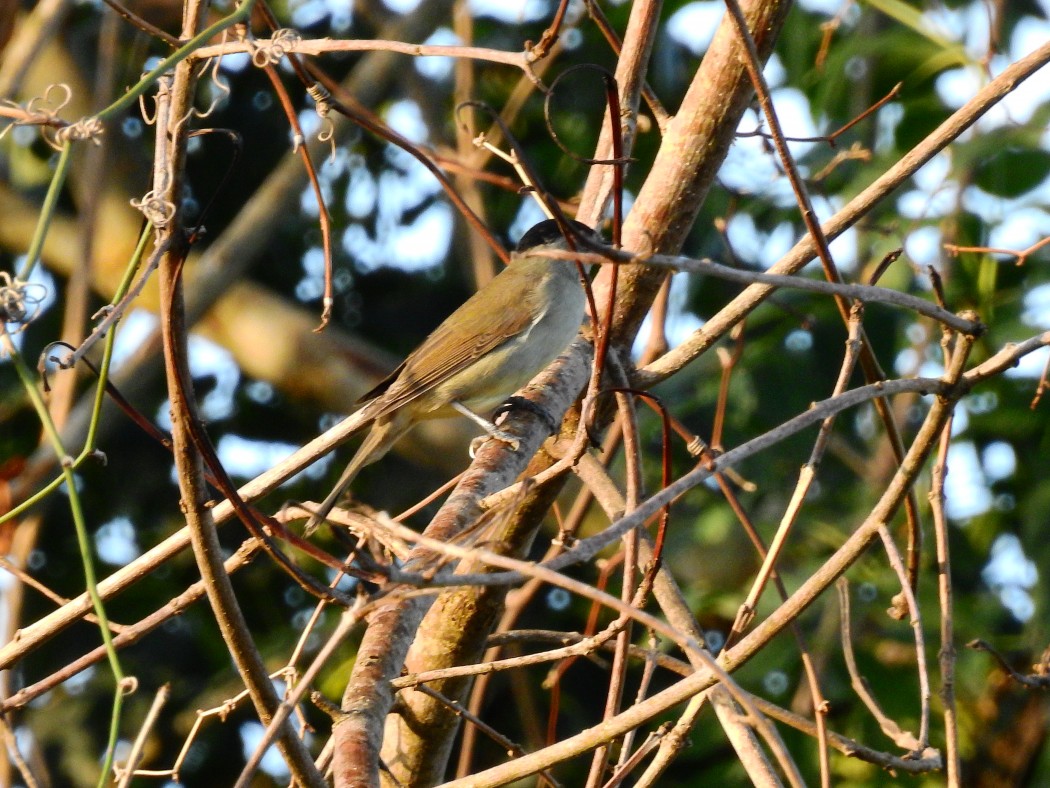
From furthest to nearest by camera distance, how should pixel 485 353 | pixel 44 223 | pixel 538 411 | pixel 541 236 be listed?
pixel 541 236, pixel 485 353, pixel 538 411, pixel 44 223

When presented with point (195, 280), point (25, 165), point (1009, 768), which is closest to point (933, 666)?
point (1009, 768)

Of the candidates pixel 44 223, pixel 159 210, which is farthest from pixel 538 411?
pixel 44 223

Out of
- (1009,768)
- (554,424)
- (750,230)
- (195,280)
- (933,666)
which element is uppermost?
(750,230)

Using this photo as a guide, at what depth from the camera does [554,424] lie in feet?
10.9

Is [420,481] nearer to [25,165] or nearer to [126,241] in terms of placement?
[126,241]

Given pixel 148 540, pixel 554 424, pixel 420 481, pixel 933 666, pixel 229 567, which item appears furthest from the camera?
pixel 420 481

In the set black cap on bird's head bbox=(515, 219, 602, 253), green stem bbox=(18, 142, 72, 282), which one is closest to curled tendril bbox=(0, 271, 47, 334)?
green stem bbox=(18, 142, 72, 282)

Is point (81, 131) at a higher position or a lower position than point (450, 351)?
higher

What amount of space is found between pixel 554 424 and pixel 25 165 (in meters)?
4.88

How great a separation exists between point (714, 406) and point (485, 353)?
1817mm

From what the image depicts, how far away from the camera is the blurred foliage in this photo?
504cm

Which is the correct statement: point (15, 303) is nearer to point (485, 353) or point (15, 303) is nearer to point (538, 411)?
point (538, 411)

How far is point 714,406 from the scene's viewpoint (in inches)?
226

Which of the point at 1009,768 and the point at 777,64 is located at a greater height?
the point at 777,64
